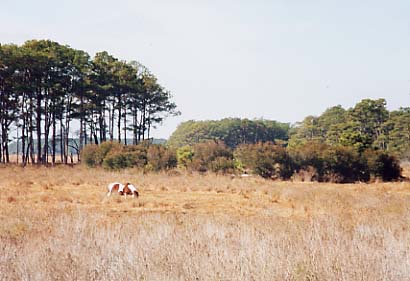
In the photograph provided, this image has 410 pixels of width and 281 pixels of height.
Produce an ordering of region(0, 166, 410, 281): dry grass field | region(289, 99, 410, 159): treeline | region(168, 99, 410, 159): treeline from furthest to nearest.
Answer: region(289, 99, 410, 159): treeline → region(168, 99, 410, 159): treeline → region(0, 166, 410, 281): dry grass field

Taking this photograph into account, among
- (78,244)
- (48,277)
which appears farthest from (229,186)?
(48,277)

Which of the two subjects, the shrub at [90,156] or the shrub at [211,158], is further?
the shrub at [90,156]

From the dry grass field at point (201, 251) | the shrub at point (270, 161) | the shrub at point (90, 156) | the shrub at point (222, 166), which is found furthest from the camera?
the shrub at point (90, 156)

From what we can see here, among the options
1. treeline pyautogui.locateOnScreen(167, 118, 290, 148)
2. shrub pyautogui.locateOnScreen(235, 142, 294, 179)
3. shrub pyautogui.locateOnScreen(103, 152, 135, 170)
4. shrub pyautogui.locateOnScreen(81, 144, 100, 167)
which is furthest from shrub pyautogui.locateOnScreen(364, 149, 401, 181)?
treeline pyautogui.locateOnScreen(167, 118, 290, 148)

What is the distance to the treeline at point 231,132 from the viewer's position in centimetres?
Answer: 6669

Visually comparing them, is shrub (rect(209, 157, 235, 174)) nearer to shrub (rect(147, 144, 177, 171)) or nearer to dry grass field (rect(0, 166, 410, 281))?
shrub (rect(147, 144, 177, 171))

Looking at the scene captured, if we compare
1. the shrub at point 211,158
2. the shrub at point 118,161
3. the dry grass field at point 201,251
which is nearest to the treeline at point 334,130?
the shrub at point 211,158

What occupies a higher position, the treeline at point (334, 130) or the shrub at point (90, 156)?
the treeline at point (334, 130)

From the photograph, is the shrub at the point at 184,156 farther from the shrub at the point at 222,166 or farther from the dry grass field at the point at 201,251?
the dry grass field at the point at 201,251

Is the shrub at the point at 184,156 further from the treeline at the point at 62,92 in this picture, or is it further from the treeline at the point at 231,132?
the treeline at the point at 231,132

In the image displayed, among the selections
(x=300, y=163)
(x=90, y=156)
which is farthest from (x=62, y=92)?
(x=300, y=163)

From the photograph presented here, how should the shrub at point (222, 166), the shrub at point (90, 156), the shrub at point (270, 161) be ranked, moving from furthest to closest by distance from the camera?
1. the shrub at point (90, 156)
2. the shrub at point (222, 166)
3. the shrub at point (270, 161)

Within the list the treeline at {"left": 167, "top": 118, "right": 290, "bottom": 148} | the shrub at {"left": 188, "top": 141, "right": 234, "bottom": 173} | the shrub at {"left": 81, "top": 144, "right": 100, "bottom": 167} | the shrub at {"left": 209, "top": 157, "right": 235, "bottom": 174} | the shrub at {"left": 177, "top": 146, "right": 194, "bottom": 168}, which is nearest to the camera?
the shrub at {"left": 209, "top": 157, "right": 235, "bottom": 174}

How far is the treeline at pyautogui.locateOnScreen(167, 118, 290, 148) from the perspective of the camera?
219ft
